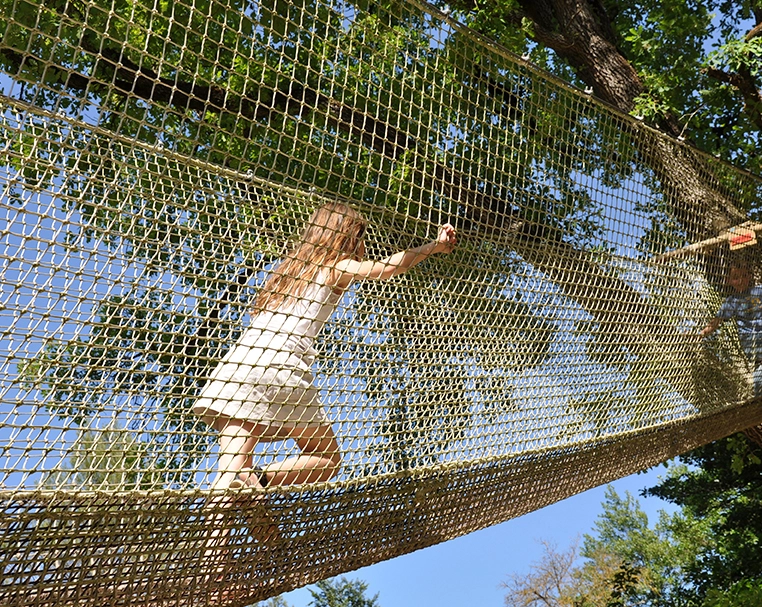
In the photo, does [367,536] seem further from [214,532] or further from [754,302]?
[754,302]

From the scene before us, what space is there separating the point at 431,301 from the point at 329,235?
52 centimetres

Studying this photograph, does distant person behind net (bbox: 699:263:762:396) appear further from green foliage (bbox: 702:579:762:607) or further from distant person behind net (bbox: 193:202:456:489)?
distant person behind net (bbox: 193:202:456:489)

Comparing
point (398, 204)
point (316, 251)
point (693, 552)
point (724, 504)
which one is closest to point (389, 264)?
point (316, 251)

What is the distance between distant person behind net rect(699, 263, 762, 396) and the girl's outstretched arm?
4.79 feet

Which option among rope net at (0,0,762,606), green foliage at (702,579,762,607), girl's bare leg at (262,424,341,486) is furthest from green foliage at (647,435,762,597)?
girl's bare leg at (262,424,341,486)

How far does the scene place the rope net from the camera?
1.27 metres

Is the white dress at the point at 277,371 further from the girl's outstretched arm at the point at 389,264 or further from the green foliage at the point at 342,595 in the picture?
the green foliage at the point at 342,595

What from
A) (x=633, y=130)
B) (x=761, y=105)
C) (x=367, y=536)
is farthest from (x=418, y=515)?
(x=761, y=105)

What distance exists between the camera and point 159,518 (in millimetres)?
1280

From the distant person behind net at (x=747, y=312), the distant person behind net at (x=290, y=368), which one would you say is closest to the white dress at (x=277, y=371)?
the distant person behind net at (x=290, y=368)

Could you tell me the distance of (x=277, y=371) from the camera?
4.91 ft

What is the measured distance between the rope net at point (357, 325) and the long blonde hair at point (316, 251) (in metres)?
0.07

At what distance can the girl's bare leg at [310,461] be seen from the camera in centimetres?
151

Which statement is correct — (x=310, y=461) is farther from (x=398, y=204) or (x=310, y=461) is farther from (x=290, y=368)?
(x=398, y=204)
